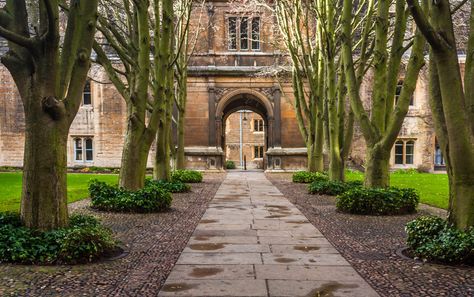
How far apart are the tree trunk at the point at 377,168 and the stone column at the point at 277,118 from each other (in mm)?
16515

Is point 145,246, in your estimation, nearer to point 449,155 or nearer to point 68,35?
point 68,35

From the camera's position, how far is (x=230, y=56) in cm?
2791

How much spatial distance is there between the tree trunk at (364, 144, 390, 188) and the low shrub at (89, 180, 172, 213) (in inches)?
198

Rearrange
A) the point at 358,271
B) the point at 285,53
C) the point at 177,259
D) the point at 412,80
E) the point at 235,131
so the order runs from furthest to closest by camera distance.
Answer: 1. the point at 235,131
2. the point at 285,53
3. the point at 412,80
4. the point at 177,259
5. the point at 358,271

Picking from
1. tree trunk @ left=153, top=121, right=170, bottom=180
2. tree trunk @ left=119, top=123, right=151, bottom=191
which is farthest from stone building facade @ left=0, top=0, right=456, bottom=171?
tree trunk @ left=119, top=123, right=151, bottom=191

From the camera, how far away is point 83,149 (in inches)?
1155

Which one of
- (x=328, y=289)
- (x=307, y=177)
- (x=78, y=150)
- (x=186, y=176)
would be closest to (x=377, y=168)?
(x=328, y=289)

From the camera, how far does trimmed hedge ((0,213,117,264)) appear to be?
5387mm

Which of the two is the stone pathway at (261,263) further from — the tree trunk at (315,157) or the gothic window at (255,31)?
the gothic window at (255,31)

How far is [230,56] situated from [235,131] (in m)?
20.4

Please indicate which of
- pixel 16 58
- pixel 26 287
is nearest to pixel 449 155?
pixel 26 287

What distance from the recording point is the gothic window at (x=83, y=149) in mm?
29359

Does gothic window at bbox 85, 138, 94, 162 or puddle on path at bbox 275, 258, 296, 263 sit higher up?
gothic window at bbox 85, 138, 94, 162

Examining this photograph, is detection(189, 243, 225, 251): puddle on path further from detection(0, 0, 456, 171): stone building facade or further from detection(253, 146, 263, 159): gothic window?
detection(253, 146, 263, 159): gothic window
